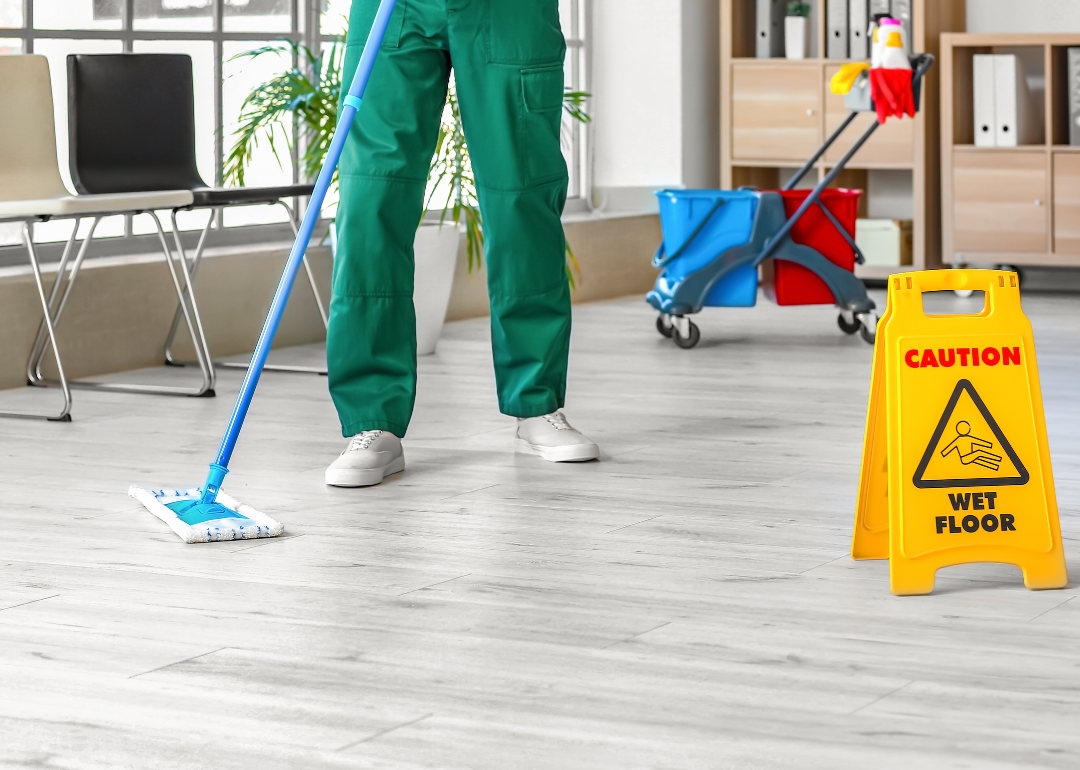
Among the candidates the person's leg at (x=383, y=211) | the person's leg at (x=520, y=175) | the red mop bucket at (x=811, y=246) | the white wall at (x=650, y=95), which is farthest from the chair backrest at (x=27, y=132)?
the white wall at (x=650, y=95)

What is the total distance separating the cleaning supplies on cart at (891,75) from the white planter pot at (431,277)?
116cm

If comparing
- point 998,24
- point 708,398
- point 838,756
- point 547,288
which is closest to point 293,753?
point 838,756

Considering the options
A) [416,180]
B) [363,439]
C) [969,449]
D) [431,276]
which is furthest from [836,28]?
[969,449]

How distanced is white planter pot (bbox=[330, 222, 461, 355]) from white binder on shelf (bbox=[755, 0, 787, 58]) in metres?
2.10

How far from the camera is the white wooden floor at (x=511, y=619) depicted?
1484 millimetres

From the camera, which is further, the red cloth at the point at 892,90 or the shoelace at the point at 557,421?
the red cloth at the point at 892,90

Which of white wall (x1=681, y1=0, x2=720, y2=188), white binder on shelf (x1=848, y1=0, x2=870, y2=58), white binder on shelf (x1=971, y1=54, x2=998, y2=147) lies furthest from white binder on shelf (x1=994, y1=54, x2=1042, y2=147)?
white wall (x1=681, y1=0, x2=720, y2=188)

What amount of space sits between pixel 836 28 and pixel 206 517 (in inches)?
165

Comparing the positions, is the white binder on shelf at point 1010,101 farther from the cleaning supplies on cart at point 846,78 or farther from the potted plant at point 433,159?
the potted plant at point 433,159

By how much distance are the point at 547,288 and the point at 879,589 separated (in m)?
1.01

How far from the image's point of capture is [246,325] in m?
4.49

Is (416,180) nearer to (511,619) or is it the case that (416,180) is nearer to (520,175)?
(520,175)

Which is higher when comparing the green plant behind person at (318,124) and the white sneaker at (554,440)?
the green plant behind person at (318,124)

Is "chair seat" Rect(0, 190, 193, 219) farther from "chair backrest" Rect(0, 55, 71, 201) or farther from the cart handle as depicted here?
the cart handle
